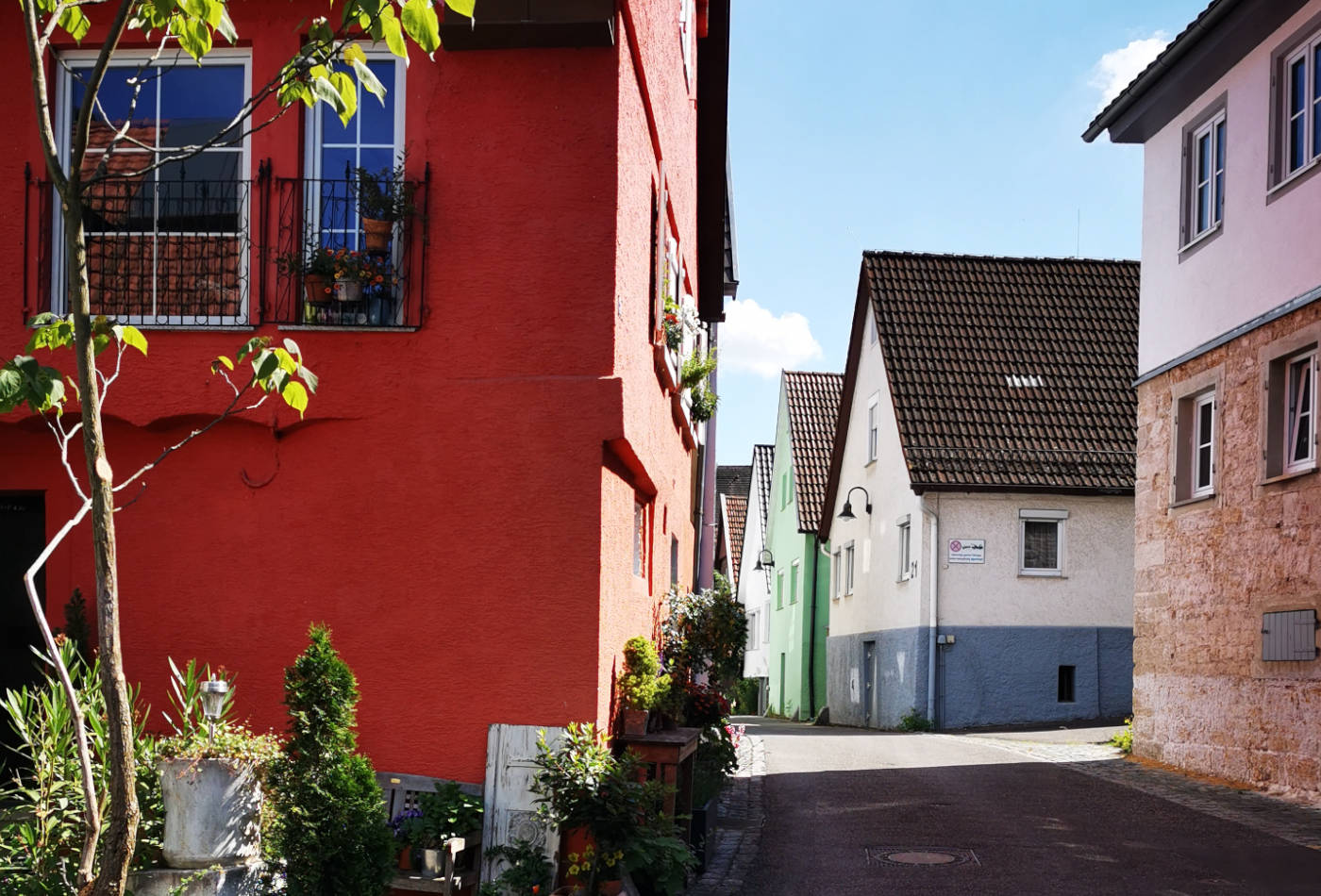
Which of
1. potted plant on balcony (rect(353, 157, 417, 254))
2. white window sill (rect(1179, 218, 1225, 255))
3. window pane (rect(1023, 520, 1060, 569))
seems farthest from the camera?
window pane (rect(1023, 520, 1060, 569))

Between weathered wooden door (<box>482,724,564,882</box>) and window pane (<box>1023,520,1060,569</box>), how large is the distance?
17.5m

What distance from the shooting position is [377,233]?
9.07 m

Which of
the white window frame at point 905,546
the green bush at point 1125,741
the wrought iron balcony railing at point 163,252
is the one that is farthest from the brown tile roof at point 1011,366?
the wrought iron balcony railing at point 163,252

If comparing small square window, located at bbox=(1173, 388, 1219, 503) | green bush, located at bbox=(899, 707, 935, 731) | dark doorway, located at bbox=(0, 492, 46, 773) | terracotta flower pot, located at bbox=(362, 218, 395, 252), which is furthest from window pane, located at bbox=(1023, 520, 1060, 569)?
dark doorway, located at bbox=(0, 492, 46, 773)

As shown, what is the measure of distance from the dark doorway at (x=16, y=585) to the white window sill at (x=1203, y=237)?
37.9 ft

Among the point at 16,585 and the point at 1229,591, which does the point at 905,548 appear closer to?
the point at 1229,591

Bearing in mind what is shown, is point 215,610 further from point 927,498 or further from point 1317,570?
point 927,498

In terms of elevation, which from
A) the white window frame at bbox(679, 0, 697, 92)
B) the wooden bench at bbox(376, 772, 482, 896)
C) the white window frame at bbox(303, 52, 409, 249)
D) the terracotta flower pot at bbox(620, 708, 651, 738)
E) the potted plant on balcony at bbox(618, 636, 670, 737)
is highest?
the white window frame at bbox(679, 0, 697, 92)

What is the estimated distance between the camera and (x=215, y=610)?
910cm

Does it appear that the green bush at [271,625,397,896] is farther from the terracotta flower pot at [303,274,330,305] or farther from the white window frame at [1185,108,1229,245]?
the white window frame at [1185,108,1229,245]

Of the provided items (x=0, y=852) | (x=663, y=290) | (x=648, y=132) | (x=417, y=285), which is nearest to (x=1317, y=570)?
(x=663, y=290)

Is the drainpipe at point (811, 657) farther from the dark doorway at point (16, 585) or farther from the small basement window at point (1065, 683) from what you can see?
the dark doorway at point (16, 585)

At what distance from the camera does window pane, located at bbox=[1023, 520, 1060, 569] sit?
81.4ft

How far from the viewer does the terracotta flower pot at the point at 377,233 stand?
29.7 ft
